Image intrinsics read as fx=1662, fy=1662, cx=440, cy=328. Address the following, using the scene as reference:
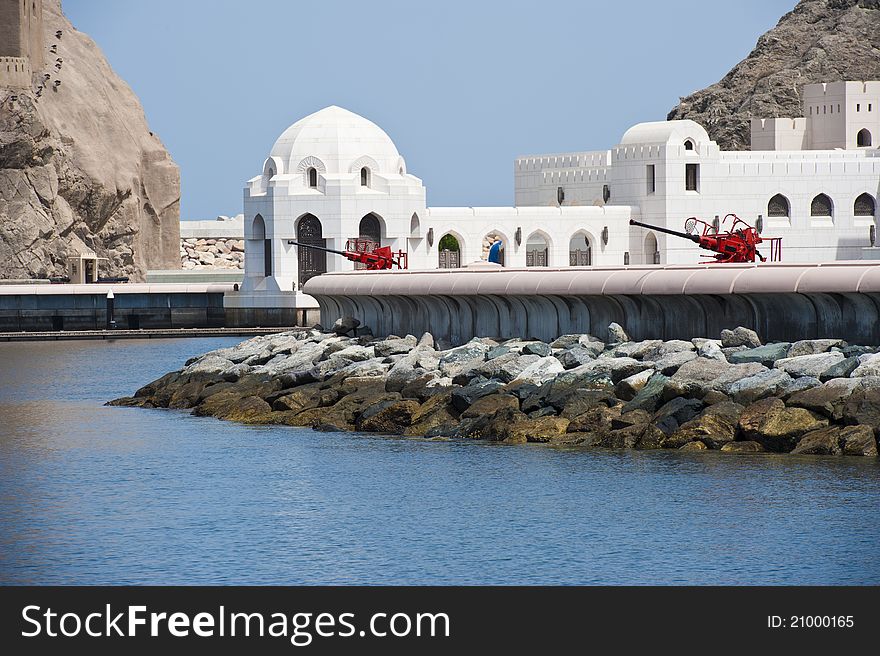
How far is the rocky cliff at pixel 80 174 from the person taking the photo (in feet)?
303

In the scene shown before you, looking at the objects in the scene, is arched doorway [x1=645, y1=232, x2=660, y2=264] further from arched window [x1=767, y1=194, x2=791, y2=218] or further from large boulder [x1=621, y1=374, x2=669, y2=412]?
large boulder [x1=621, y1=374, x2=669, y2=412]

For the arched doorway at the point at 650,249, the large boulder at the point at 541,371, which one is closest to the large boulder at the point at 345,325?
the large boulder at the point at 541,371

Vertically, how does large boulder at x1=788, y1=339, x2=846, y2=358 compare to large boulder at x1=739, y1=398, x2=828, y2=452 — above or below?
above

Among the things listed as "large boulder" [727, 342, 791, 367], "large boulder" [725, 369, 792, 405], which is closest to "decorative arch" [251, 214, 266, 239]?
"large boulder" [727, 342, 791, 367]

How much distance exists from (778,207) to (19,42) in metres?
48.5

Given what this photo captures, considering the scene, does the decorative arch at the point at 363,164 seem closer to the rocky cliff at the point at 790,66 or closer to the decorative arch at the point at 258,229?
the decorative arch at the point at 258,229

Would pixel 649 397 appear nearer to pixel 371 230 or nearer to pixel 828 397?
pixel 828 397

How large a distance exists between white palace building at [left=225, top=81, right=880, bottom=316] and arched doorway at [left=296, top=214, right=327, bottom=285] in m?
0.04

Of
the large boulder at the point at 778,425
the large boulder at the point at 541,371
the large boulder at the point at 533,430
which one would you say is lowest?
the large boulder at the point at 533,430

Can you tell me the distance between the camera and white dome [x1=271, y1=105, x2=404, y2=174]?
220ft

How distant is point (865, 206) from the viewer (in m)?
70.9

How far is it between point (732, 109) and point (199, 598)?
352ft

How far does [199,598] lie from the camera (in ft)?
58.1

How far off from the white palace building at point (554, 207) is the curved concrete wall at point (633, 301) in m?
24.5
